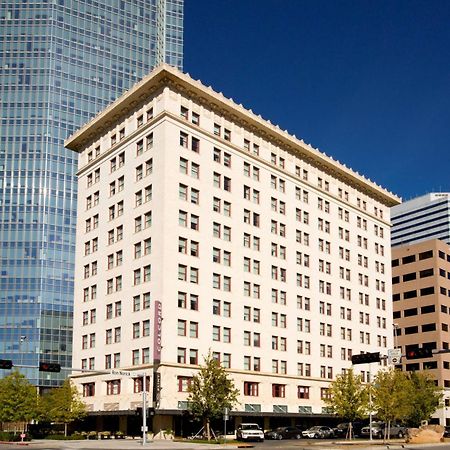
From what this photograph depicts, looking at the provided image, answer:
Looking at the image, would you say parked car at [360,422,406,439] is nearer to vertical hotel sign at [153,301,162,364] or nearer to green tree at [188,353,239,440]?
green tree at [188,353,239,440]

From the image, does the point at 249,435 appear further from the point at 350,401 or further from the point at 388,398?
the point at 388,398

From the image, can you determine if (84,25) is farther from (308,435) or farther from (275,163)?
(308,435)

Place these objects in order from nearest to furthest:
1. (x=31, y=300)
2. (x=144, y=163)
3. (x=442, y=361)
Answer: (x=144, y=163) < (x=442, y=361) < (x=31, y=300)

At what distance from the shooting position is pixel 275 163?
9556 cm

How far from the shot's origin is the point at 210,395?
70375mm

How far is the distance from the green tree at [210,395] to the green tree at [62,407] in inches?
643

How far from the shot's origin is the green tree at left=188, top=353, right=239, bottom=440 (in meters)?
70.1

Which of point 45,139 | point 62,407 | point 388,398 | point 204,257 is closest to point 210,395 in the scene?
point 204,257

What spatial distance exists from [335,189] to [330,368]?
1034 inches

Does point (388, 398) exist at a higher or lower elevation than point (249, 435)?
higher

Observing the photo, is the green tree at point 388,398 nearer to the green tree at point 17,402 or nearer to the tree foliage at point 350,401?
the tree foliage at point 350,401

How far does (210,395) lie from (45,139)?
10467cm

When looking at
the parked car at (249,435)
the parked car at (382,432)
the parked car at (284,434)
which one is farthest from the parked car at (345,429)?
the parked car at (249,435)

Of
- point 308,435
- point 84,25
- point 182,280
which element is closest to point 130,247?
point 182,280
